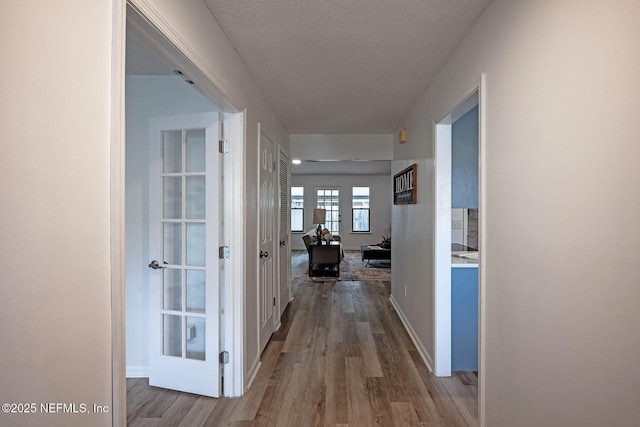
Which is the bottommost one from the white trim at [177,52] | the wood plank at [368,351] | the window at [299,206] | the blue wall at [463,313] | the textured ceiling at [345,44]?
the wood plank at [368,351]

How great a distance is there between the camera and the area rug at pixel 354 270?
21.2 feet

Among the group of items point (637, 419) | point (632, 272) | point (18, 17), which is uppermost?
point (18, 17)

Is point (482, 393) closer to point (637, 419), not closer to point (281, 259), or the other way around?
point (637, 419)

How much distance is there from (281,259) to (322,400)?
2056 millimetres

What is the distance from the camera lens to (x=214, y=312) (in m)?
2.29

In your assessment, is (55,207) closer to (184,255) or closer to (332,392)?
(184,255)

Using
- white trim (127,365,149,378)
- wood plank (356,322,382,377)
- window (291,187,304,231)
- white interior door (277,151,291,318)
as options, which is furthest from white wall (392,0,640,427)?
window (291,187,304,231)

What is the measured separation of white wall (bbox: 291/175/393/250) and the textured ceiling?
7269mm

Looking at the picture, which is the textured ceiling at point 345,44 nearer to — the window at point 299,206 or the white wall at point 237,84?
the white wall at point 237,84

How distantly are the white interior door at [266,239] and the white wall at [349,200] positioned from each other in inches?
279

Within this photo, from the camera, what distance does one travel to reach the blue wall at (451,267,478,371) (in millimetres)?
2746

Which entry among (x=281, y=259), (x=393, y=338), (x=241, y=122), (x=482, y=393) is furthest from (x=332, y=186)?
(x=482, y=393)

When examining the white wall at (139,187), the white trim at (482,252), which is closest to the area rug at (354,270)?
the white wall at (139,187)

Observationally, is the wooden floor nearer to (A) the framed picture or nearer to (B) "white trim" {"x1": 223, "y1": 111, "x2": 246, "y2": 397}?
(B) "white trim" {"x1": 223, "y1": 111, "x2": 246, "y2": 397}
